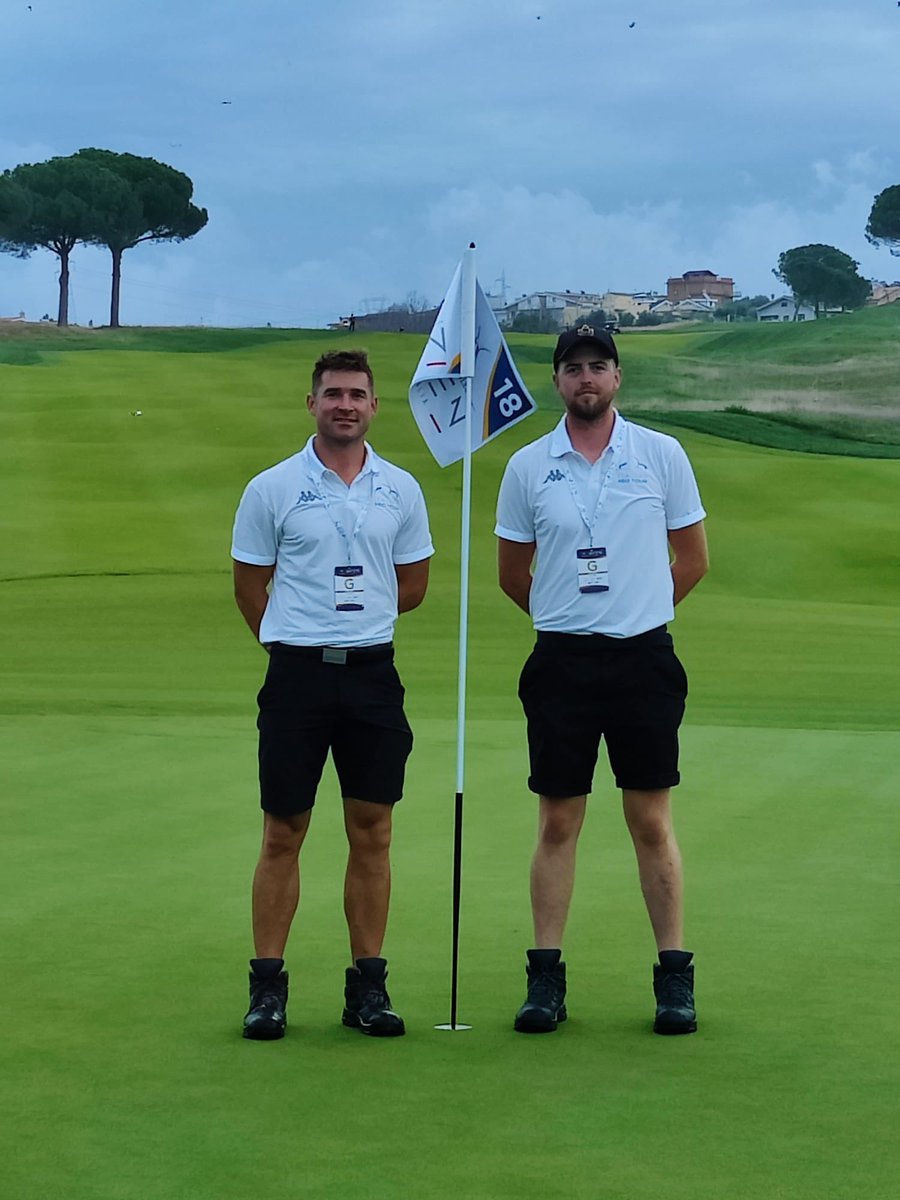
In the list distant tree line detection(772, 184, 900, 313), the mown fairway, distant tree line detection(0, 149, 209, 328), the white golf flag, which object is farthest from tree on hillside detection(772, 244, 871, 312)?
the white golf flag

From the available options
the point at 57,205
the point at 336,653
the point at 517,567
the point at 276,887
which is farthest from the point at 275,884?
the point at 57,205

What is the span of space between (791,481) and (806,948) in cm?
2491

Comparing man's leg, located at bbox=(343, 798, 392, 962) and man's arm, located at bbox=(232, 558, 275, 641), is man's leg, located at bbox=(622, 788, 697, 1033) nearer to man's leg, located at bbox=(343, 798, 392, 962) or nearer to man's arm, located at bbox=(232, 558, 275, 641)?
man's leg, located at bbox=(343, 798, 392, 962)

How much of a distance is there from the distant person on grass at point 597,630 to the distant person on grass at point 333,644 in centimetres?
39

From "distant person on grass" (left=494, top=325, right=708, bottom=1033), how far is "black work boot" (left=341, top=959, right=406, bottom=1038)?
0.40m

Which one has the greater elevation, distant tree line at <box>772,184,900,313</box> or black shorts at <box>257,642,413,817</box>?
distant tree line at <box>772,184,900,313</box>

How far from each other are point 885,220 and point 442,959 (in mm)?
37644

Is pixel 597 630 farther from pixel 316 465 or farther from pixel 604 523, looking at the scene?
pixel 316 465

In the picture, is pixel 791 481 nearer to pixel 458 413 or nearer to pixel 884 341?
pixel 884 341

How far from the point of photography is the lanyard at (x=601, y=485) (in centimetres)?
524

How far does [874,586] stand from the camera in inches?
988

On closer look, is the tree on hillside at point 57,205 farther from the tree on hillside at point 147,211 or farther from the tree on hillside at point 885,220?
the tree on hillside at point 885,220

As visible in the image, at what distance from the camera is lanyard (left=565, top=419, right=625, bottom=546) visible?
5242 millimetres

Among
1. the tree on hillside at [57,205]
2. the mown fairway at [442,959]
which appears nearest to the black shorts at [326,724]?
the mown fairway at [442,959]
